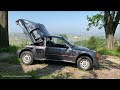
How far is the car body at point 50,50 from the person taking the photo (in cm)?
875

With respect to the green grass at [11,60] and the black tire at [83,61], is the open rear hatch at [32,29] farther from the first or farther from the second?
the black tire at [83,61]

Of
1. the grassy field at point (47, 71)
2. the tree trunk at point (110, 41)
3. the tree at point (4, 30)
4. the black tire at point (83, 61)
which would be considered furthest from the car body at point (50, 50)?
the tree trunk at point (110, 41)

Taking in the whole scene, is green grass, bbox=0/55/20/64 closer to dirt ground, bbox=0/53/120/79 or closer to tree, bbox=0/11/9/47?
dirt ground, bbox=0/53/120/79

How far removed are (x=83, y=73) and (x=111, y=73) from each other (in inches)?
40.8

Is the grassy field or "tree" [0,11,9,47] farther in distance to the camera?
"tree" [0,11,9,47]

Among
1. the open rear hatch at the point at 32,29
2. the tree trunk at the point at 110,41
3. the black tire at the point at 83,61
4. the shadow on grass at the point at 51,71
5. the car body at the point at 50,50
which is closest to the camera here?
the shadow on grass at the point at 51,71

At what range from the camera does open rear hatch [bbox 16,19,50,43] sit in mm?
9445

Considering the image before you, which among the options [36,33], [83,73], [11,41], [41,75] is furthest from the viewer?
[11,41]

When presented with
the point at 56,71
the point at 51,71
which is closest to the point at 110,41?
the point at 56,71

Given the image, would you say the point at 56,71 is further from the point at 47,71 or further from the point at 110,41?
the point at 110,41

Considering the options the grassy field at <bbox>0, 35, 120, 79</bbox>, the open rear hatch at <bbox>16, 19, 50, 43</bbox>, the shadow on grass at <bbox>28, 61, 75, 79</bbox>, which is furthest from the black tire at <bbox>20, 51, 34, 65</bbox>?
the open rear hatch at <bbox>16, 19, 50, 43</bbox>
